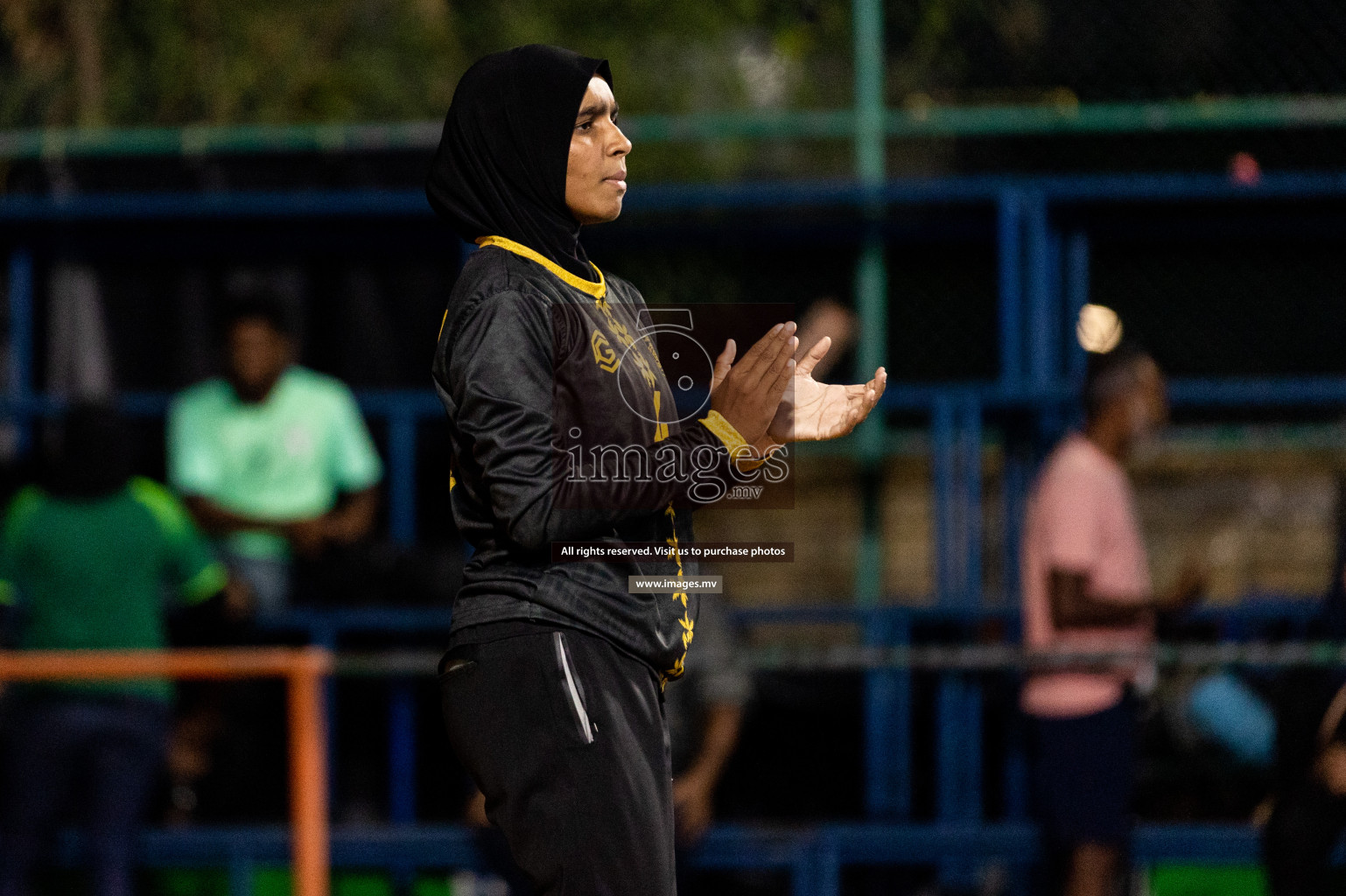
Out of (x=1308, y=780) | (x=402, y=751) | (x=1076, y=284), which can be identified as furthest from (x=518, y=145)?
(x=1076, y=284)

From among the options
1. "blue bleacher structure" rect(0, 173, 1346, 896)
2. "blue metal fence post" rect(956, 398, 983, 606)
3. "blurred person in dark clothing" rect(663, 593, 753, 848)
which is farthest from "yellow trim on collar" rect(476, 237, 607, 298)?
"blue metal fence post" rect(956, 398, 983, 606)

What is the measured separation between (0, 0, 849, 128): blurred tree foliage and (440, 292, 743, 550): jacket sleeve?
24.7 ft

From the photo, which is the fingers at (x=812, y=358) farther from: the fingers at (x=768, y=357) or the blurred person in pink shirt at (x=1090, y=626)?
the blurred person in pink shirt at (x=1090, y=626)

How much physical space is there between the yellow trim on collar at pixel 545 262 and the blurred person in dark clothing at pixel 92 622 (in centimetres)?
330

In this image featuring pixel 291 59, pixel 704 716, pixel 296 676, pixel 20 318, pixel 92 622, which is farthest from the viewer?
pixel 291 59

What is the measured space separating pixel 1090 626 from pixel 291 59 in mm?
7964

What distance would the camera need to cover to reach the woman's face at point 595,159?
2.54 metres

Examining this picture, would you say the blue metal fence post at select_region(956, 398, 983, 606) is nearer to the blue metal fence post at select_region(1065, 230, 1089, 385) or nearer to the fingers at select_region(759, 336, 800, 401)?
the blue metal fence post at select_region(1065, 230, 1089, 385)

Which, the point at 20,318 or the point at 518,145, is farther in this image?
the point at 20,318

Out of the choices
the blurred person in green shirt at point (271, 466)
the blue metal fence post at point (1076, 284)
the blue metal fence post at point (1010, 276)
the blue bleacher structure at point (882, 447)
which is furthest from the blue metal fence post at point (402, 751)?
the blue metal fence post at point (1076, 284)

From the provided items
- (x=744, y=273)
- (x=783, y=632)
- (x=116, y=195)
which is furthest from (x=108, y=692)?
(x=783, y=632)

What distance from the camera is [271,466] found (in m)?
6.38

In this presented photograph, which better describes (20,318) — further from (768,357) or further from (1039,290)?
(768,357)

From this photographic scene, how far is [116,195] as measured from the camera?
23.1 ft
